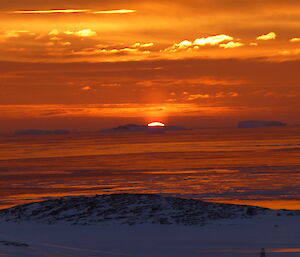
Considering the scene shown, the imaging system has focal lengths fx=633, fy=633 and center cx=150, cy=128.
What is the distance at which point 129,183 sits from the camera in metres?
41.0

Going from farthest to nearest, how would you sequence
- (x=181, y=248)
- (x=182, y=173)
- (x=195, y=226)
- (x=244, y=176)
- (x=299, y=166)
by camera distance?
(x=299, y=166) < (x=182, y=173) < (x=244, y=176) < (x=195, y=226) < (x=181, y=248)

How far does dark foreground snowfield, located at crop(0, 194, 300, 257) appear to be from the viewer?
16391 mm

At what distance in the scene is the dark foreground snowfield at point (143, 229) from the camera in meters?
16.4

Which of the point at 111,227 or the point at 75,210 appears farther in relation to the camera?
the point at 75,210

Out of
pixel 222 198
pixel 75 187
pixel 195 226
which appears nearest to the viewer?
pixel 195 226

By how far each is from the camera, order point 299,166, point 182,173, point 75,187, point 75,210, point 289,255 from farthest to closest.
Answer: point 299,166 → point 182,173 → point 75,187 → point 75,210 → point 289,255

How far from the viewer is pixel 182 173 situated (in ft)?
157

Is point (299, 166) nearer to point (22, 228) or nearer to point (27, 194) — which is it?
point (27, 194)

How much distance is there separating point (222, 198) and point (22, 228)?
42.4ft

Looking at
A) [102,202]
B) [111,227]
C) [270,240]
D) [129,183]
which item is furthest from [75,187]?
[270,240]

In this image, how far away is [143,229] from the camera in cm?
1991

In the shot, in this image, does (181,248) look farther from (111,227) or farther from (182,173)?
(182,173)

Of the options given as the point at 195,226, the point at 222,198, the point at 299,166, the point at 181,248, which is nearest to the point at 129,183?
the point at 222,198

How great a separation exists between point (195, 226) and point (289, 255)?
502 centimetres
